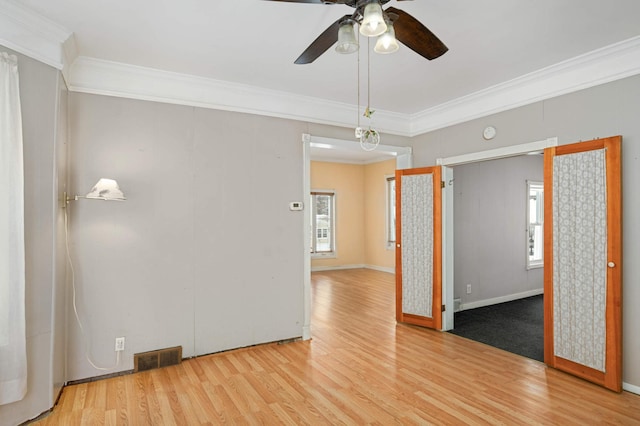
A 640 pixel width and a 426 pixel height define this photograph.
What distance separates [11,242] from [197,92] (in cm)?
203

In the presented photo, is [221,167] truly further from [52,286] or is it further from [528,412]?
[528,412]

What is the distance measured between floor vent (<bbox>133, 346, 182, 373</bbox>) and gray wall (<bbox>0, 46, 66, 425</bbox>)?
670mm

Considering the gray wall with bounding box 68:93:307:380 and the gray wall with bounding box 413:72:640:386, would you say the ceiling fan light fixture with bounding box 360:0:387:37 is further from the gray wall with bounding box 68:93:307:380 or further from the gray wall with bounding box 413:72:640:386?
the gray wall with bounding box 413:72:640:386

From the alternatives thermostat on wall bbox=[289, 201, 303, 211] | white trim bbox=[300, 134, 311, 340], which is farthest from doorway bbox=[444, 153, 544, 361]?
thermostat on wall bbox=[289, 201, 303, 211]

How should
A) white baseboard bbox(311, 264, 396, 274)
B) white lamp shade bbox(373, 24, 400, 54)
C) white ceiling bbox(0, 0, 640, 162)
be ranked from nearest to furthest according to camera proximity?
A: white lamp shade bbox(373, 24, 400, 54) → white ceiling bbox(0, 0, 640, 162) → white baseboard bbox(311, 264, 396, 274)

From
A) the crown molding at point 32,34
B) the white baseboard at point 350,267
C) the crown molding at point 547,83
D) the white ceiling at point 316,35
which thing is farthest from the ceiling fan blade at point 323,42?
the white baseboard at point 350,267

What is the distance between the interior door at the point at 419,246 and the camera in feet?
14.5

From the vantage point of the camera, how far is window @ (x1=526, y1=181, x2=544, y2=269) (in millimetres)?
6094

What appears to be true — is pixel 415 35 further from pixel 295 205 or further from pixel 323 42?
pixel 295 205

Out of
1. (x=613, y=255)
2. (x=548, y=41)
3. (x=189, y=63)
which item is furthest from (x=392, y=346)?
(x=189, y=63)

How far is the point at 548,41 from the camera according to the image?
283 cm

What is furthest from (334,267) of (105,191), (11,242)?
(11,242)

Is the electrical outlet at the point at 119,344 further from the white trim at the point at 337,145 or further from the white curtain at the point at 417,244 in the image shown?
the white curtain at the point at 417,244

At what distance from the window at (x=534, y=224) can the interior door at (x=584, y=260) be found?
3.05m
